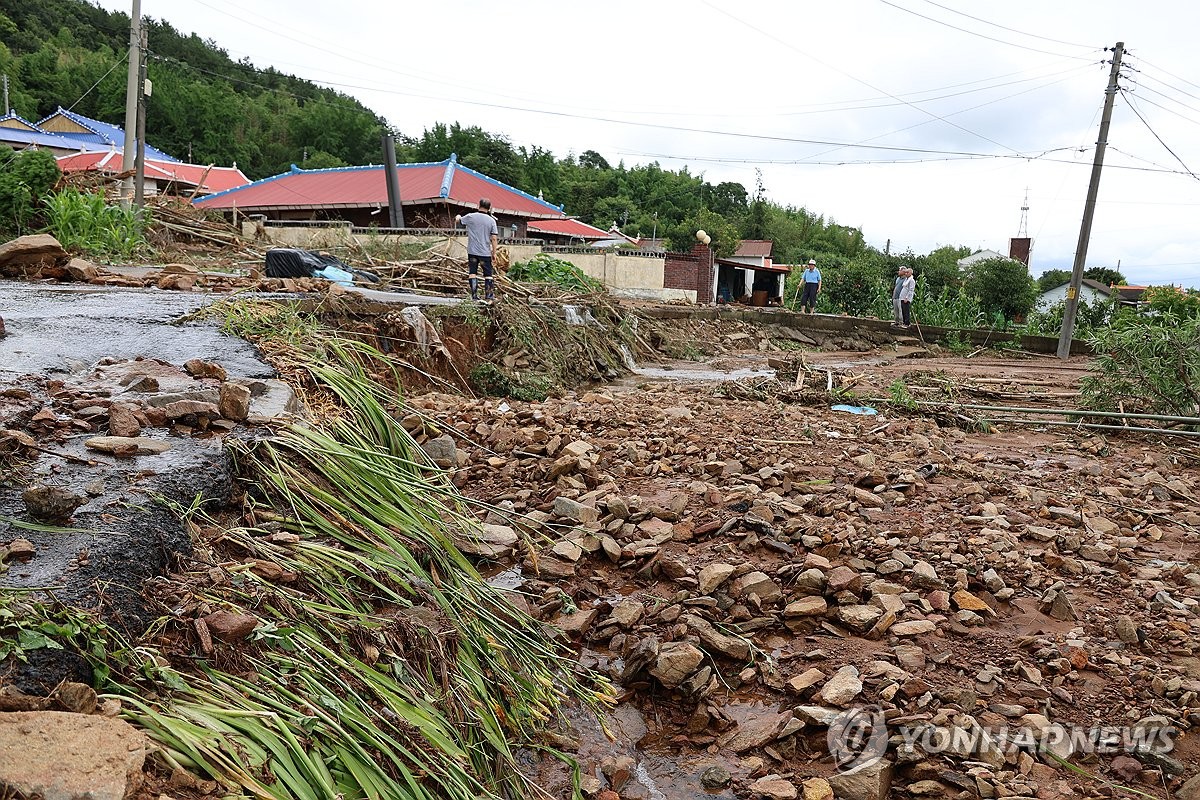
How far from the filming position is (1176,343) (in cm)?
726

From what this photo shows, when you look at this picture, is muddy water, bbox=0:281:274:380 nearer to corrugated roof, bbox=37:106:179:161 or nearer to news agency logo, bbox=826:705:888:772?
news agency logo, bbox=826:705:888:772

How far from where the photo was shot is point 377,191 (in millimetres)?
23328

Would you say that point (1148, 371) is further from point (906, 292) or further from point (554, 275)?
point (906, 292)

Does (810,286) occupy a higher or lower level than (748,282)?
lower

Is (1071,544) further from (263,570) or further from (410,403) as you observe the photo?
(410,403)

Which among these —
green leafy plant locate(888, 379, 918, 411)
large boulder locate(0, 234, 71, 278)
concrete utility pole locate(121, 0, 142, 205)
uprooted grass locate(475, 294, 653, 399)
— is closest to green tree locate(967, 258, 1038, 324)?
uprooted grass locate(475, 294, 653, 399)

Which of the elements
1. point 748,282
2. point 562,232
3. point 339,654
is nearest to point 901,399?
point 339,654

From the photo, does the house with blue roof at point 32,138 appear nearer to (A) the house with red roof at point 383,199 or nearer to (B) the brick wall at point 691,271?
(A) the house with red roof at point 383,199

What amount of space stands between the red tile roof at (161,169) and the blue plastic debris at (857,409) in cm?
2050

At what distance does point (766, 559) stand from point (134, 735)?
2.90 meters

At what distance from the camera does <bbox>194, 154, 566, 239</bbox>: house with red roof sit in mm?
21578

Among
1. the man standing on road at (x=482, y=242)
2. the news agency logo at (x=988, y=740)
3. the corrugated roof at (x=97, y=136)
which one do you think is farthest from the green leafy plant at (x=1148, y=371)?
the corrugated roof at (x=97, y=136)

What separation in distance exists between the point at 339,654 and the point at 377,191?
76.0 ft

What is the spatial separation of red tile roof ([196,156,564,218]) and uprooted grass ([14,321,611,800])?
18771 millimetres
